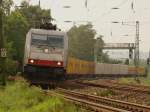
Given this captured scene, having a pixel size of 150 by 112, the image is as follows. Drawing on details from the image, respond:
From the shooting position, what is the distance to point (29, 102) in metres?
17.5

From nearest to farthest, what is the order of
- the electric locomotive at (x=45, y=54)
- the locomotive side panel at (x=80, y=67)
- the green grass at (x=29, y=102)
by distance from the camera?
1. the green grass at (x=29, y=102)
2. the electric locomotive at (x=45, y=54)
3. the locomotive side panel at (x=80, y=67)

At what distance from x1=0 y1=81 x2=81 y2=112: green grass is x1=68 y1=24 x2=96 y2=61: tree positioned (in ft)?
308

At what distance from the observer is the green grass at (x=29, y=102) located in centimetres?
1442

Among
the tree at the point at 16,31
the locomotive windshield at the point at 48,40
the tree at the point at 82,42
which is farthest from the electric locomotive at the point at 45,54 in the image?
the tree at the point at 82,42

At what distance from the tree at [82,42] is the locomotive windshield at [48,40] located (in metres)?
87.1

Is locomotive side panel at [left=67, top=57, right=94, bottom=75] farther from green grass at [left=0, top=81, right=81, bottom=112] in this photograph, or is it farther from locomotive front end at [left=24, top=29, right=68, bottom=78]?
green grass at [left=0, top=81, right=81, bottom=112]

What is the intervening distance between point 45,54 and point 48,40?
3.30ft

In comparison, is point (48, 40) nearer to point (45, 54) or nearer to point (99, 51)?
point (45, 54)

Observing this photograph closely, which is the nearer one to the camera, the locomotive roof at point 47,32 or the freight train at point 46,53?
the freight train at point 46,53

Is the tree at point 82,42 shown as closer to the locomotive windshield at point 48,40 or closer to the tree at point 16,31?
the tree at point 16,31

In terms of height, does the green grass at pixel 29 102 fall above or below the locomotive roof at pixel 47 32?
below

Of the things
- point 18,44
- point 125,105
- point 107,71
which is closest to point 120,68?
point 107,71

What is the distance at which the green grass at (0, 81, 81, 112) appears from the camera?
568 inches

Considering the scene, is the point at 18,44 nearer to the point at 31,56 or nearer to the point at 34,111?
the point at 31,56
